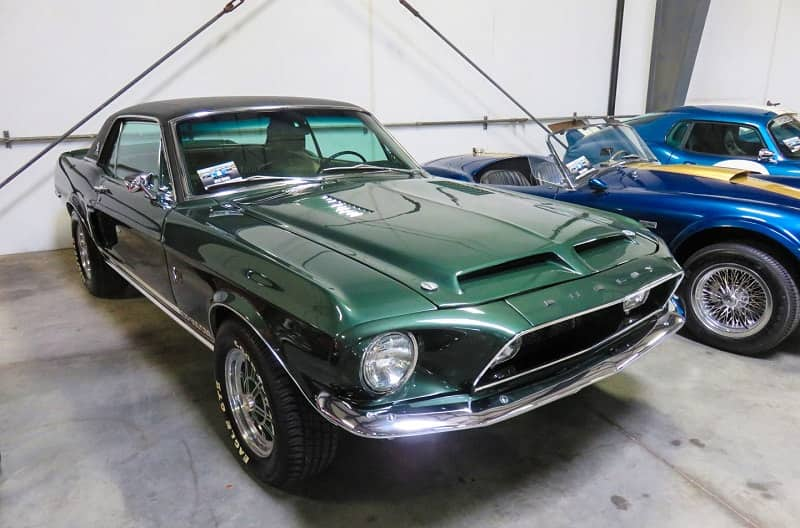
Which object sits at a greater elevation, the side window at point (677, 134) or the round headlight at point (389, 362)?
the side window at point (677, 134)

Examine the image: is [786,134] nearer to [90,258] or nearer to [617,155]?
[617,155]

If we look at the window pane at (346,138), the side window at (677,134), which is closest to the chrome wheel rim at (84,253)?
the window pane at (346,138)

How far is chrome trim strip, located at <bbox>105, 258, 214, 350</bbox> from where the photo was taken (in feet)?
8.27

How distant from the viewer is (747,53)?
9.58 meters

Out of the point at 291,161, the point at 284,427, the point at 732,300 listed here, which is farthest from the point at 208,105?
the point at 732,300

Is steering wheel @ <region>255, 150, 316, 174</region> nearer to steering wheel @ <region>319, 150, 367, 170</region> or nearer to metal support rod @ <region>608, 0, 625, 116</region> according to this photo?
steering wheel @ <region>319, 150, 367, 170</region>

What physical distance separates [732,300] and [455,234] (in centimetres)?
211

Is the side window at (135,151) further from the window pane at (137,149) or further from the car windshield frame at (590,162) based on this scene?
the car windshield frame at (590,162)

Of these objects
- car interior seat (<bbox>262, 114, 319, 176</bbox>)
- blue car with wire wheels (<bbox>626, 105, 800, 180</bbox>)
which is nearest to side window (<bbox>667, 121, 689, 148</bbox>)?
blue car with wire wheels (<bbox>626, 105, 800, 180</bbox>)

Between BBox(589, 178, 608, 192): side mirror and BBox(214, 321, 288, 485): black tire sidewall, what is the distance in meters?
2.53

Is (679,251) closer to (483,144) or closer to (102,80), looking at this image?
(483,144)

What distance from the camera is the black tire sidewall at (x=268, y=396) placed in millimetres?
1935

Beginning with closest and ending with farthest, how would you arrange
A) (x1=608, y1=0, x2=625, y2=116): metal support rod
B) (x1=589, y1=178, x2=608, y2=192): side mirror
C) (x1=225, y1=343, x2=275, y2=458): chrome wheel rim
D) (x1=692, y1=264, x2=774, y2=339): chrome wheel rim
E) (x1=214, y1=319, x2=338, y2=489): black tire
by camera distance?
(x1=214, y1=319, x2=338, y2=489): black tire → (x1=225, y1=343, x2=275, y2=458): chrome wheel rim → (x1=692, y1=264, x2=774, y2=339): chrome wheel rim → (x1=589, y1=178, x2=608, y2=192): side mirror → (x1=608, y1=0, x2=625, y2=116): metal support rod

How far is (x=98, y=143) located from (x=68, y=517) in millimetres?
2620
